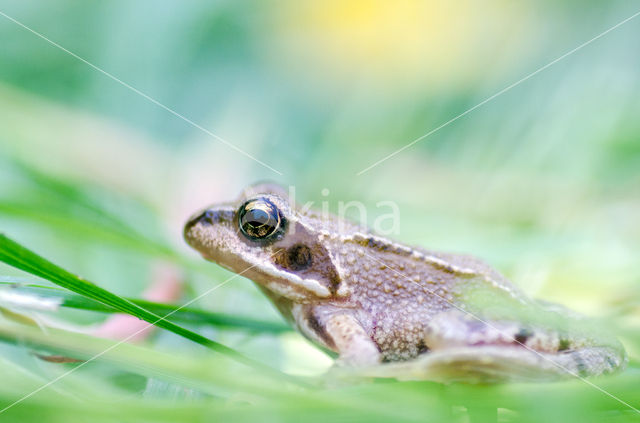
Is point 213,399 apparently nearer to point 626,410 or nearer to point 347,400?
point 347,400

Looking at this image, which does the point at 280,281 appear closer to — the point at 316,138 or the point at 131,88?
the point at 316,138

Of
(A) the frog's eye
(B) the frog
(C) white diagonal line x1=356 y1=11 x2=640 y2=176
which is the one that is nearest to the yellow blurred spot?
(C) white diagonal line x1=356 y1=11 x2=640 y2=176

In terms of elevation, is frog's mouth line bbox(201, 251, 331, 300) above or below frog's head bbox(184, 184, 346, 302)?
below

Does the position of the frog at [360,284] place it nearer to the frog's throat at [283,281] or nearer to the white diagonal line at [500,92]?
the frog's throat at [283,281]

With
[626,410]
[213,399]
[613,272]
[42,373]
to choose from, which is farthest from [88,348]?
[613,272]

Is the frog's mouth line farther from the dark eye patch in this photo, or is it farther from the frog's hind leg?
the frog's hind leg

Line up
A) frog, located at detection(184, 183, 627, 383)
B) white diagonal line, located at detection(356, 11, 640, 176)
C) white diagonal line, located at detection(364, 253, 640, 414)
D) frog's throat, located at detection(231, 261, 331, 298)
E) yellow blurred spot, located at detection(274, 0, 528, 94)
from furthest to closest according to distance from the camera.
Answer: yellow blurred spot, located at detection(274, 0, 528, 94), white diagonal line, located at detection(356, 11, 640, 176), frog's throat, located at detection(231, 261, 331, 298), frog, located at detection(184, 183, 627, 383), white diagonal line, located at detection(364, 253, 640, 414)

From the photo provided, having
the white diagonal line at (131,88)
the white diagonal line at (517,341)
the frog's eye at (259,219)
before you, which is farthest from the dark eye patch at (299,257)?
the white diagonal line at (131,88)

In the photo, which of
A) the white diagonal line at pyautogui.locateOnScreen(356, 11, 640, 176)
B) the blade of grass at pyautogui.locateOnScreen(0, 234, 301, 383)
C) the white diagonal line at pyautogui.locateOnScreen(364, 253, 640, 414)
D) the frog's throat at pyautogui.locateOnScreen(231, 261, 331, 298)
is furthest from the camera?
the white diagonal line at pyautogui.locateOnScreen(356, 11, 640, 176)
